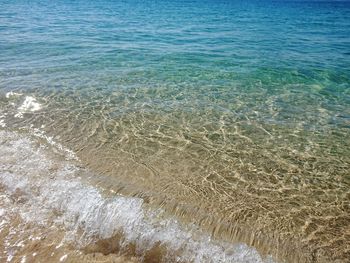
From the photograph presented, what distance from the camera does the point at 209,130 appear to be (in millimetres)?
8555

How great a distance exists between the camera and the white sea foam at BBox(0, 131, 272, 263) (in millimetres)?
4875

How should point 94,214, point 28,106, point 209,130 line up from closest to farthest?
point 94,214 < point 209,130 < point 28,106

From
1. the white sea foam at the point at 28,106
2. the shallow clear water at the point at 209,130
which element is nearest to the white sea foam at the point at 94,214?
the shallow clear water at the point at 209,130

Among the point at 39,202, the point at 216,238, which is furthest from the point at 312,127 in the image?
the point at 39,202

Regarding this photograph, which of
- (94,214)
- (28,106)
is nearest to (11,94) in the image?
→ (28,106)

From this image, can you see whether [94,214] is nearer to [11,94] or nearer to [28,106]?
[28,106]

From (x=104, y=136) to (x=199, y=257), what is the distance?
4.55m

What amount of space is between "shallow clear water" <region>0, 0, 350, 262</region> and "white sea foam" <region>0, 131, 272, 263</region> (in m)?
0.23

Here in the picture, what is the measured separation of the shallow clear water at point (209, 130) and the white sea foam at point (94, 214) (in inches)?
8.9

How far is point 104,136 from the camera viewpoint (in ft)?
26.5

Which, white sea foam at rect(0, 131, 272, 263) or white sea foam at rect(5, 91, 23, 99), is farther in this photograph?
white sea foam at rect(5, 91, 23, 99)

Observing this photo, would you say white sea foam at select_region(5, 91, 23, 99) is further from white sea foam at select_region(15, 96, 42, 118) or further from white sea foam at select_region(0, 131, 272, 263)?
white sea foam at select_region(0, 131, 272, 263)

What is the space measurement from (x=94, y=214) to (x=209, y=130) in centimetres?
433

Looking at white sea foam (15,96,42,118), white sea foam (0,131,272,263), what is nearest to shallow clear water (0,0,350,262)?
white sea foam (15,96,42,118)
